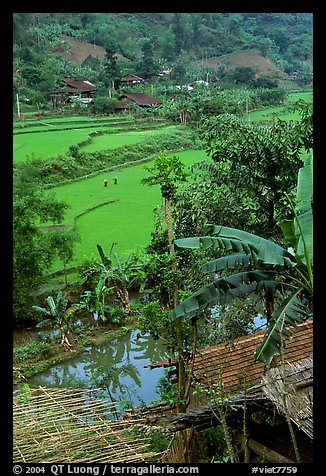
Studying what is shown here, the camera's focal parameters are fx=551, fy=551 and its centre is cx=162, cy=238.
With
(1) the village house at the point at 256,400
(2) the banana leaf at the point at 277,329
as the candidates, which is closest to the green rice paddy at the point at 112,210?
(1) the village house at the point at 256,400

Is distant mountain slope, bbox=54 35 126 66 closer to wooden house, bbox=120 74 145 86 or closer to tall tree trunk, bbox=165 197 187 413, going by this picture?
wooden house, bbox=120 74 145 86

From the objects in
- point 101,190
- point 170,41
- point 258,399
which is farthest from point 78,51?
point 101,190

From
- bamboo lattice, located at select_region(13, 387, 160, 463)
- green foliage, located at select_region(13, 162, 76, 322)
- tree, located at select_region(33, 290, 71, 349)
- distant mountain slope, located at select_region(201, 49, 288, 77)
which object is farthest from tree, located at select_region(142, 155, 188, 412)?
green foliage, located at select_region(13, 162, 76, 322)

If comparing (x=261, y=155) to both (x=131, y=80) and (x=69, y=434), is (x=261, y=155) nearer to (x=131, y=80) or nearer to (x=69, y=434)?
(x=131, y=80)

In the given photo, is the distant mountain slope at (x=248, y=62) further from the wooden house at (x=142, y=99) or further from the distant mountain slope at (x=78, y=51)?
the wooden house at (x=142, y=99)

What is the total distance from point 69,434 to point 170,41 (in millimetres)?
2422

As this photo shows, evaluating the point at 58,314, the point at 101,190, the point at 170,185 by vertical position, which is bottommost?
the point at 58,314

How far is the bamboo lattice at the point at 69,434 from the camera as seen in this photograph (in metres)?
2.08

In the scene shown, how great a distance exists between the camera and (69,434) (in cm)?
226

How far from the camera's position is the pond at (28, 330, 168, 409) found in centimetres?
439
